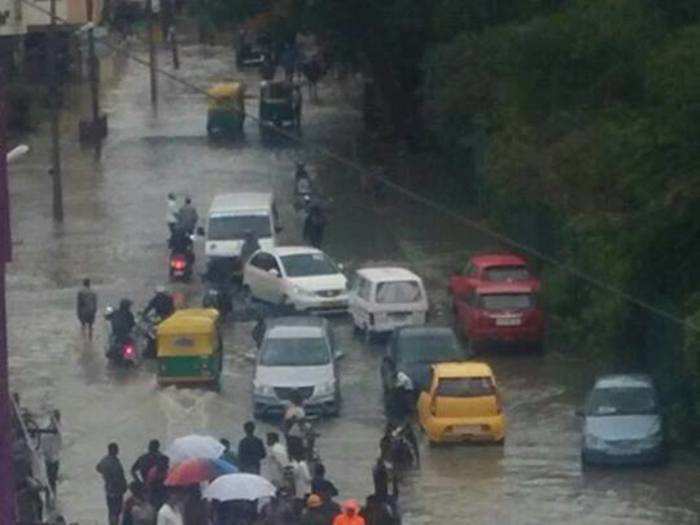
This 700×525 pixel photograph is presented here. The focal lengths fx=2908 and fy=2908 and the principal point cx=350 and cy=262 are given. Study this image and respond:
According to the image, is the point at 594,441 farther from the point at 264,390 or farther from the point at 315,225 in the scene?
the point at 315,225

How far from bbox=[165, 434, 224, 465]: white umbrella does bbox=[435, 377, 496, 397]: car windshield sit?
704 cm

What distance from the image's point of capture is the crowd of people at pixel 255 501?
85.8 feet

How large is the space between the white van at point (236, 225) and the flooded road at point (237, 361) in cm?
61

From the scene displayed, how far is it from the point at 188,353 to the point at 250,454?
858 centimetres

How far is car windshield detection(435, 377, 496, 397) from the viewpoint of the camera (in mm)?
34875

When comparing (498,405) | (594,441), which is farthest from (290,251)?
(594,441)

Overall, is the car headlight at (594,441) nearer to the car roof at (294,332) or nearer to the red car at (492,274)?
the car roof at (294,332)

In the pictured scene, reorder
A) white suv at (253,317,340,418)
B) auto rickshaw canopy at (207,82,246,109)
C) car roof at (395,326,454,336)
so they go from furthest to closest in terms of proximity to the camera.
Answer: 1. auto rickshaw canopy at (207,82,246,109)
2. car roof at (395,326,454,336)
3. white suv at (253,317,340,418)

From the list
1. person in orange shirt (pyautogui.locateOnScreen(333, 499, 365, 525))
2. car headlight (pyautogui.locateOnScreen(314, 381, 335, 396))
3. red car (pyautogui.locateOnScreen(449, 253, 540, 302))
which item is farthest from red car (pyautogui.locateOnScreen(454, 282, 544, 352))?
person in orange shirt (pyautogui.locateOnScreen(333, 499, 365, 525))

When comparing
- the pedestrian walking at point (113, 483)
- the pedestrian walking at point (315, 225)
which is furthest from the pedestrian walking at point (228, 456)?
the pedestrian walking at point (315, 225)

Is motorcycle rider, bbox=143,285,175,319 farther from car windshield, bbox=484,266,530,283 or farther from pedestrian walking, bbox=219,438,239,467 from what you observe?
pedestrian walking, bbox=219,438,239,467

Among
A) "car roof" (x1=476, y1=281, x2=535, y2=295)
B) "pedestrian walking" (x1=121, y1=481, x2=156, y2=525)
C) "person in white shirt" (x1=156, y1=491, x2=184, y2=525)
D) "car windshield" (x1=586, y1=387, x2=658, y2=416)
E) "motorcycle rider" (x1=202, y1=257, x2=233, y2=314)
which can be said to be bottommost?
"motorcycle rider" (x1=202, y1=257, x2=233, y2=314)

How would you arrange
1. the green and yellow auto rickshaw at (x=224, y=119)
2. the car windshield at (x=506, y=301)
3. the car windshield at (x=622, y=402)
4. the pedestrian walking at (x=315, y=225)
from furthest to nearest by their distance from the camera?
the green and yellow auto rickshaw at (x=224, y=119)
the pedestrian walking at (x=315, y=225)
the car windshield at (x=506, y=301)
the car windshield at (x=622, y=402)

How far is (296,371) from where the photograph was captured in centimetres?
3672
